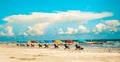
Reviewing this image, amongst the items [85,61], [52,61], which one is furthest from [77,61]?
[52,61]

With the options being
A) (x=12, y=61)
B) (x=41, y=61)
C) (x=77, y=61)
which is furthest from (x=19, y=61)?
(x=77, y=61)

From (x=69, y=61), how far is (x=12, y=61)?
14.7ft

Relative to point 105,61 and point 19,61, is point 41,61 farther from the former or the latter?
point 105,61

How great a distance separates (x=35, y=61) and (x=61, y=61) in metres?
2.04

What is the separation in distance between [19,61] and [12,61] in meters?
0.54

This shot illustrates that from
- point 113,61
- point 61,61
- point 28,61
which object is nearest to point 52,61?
point 61,61

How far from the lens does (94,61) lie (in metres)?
19.1

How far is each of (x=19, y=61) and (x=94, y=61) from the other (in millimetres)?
5868

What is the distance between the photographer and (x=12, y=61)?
19.4 meters

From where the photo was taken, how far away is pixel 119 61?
19.2 meters

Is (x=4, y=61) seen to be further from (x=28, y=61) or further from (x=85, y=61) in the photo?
(x=85, y=61)

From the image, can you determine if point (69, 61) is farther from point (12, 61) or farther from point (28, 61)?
point (12, 61)

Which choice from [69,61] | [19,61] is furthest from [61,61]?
[19,61]

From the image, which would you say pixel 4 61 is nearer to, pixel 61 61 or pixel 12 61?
pixel 12 61
